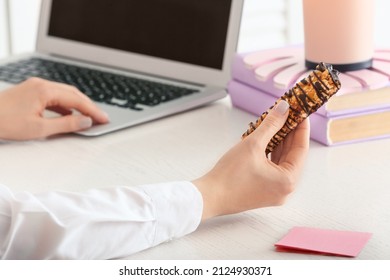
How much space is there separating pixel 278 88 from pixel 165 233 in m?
0.40

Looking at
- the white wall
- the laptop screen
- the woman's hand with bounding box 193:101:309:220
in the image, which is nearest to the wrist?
the woman's hand with bounding box 193:101:309:220

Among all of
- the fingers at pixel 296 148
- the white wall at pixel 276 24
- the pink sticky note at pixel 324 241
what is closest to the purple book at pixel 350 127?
the fingers at pixel 296 148

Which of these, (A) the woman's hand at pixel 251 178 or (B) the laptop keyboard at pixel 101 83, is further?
(B) the laptop keyboard at pixel 101 83

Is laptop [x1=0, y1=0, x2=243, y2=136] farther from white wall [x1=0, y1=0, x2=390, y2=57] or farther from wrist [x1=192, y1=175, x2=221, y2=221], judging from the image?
white wall [x1=0, y1=0, x2=390, y2=57]

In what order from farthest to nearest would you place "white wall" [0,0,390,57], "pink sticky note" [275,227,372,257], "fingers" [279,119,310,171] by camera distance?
"white wall" [0,0,390,57]
"fingers" [279,119,310,171]
"pink sticky note" [275,227,372,257]

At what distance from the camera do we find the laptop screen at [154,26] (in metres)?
1.41

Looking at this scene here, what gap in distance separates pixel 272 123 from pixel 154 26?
59 centimetres

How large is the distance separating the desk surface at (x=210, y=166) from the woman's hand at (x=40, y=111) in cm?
2

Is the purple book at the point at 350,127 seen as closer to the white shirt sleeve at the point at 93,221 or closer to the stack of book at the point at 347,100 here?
the stack of book at the point at 347,100

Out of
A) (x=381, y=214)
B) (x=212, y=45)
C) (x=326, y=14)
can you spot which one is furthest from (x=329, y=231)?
(x=212, y=45)

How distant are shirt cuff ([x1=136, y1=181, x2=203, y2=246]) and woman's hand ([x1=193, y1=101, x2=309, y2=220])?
0.6 inches

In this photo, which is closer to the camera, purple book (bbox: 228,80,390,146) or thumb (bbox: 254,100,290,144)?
thumb (bbox: 254,100,290,144)

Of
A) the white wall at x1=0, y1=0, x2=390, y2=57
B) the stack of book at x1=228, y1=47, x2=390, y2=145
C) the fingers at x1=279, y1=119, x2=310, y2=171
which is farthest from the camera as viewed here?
the white wall at x1=0, y1=0, x2=390, y2=57

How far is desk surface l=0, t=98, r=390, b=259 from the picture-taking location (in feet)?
2.87
